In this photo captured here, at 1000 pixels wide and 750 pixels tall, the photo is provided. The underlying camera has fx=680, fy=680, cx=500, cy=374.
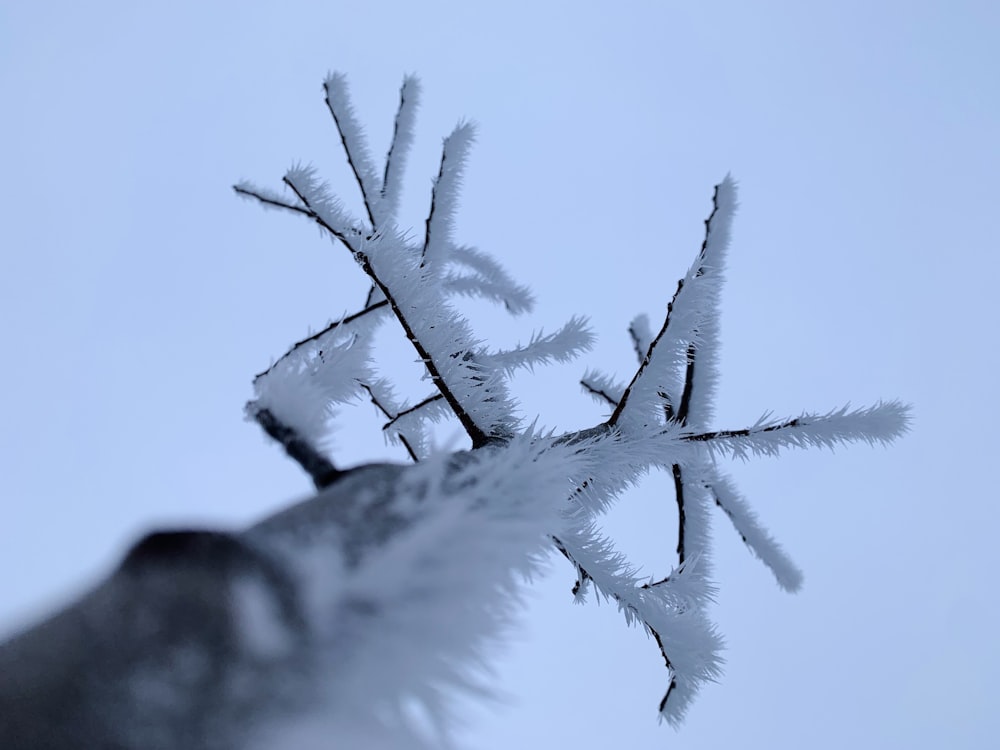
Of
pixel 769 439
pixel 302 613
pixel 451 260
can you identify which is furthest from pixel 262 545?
pixel 451 260

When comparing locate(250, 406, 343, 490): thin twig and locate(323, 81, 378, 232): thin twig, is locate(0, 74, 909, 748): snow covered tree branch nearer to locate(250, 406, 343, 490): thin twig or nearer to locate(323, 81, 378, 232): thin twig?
locate(250, 406, 343, 490): thin twig

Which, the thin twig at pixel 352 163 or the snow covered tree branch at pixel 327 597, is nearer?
the snow covered tree branch at pixel 327 597

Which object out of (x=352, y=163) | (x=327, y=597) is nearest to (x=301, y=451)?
(x=327, y=597)

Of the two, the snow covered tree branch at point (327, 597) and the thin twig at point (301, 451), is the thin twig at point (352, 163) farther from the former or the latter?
the thin twig at point (301, 451)

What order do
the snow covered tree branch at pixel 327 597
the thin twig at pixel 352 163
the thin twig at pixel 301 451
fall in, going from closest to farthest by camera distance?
the snow covered tree branch at pixel 327 597 < the thin twig at pixel 301 451 < the thin twig at pixel 352 163

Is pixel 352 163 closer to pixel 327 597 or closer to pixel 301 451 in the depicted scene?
pixel 301 451

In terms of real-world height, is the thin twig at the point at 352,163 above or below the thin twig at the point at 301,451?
above

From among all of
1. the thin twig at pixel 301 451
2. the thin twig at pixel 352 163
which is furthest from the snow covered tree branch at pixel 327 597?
the thin twig at pixel 352 163

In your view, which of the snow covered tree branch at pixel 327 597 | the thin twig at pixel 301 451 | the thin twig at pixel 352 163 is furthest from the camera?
the thin twig at pixel 352 163

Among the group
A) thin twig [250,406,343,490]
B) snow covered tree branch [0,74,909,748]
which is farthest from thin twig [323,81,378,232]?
thin twig [250,406,343,490]

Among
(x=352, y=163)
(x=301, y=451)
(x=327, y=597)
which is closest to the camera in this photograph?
(x=327, y=597)

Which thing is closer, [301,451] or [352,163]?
[301,451]
